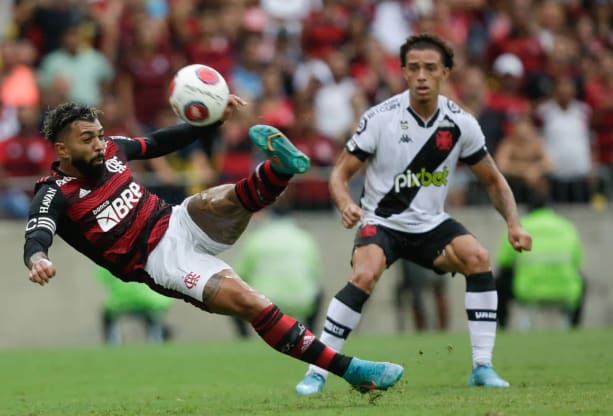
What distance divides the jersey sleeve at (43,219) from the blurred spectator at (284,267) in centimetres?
774

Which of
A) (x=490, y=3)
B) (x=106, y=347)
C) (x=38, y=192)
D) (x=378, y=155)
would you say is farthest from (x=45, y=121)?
(x=490, y=3)

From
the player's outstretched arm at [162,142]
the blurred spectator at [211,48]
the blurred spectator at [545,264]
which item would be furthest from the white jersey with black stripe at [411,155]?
the blurred spectator at [211,48]

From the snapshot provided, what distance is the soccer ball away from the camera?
27.1ft

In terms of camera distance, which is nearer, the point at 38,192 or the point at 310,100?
the point at 38,192

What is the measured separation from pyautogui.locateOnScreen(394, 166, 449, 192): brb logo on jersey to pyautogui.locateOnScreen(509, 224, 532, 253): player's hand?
0.66m

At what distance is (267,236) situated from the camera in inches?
631

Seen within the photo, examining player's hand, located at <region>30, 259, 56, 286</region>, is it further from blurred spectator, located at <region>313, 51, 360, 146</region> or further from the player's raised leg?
blurred spectator, located at <region>313, 51, 360, 146</region>

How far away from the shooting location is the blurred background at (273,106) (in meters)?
17.1

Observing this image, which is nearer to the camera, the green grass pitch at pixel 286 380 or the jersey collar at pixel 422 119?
the green grass pitch at pixel 286 380

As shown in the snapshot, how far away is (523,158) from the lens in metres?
17.1

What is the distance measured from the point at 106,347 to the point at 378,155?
6.60m

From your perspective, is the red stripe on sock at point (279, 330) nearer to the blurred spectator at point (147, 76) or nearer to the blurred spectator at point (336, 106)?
the blurred spectator at point (336, 106)

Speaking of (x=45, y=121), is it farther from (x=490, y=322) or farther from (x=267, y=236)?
(x=267, y=236)

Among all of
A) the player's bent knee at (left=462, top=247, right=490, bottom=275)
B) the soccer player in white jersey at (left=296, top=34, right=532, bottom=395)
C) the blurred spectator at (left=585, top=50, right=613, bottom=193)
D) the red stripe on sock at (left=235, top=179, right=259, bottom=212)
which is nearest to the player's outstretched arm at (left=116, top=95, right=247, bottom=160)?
the red stripe on sock at (left=235, top=179, right=259, bottom=212)
